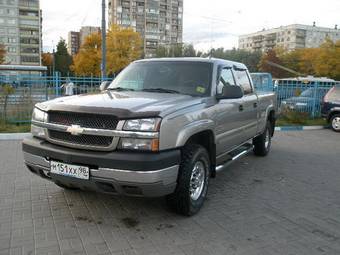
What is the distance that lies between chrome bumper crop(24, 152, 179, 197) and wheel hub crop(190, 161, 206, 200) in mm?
520

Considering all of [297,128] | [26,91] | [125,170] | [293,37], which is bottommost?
[297,128]

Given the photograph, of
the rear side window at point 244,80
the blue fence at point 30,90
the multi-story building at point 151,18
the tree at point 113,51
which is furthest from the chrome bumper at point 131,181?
→ the multi-story building at point 151,18

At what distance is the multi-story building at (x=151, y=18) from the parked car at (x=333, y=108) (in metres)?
81.0

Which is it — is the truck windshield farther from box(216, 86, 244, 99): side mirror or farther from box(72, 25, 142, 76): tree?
box(72, 25, 142, 76): tree

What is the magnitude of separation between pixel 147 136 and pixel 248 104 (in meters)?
3.07

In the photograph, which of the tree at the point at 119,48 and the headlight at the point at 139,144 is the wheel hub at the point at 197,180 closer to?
the headlight at the point at 139,144

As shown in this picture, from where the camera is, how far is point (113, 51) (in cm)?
4238

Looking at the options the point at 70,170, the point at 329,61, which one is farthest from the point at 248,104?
the point at 329,61

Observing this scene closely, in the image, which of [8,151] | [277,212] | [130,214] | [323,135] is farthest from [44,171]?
[323,135]

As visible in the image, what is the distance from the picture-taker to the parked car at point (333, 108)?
12.5 metres

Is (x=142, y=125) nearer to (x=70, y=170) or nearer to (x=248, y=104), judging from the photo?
(x=70, y=170)

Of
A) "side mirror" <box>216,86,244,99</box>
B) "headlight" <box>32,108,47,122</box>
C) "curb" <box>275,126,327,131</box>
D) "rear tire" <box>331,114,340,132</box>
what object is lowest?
"curb" <box>275,126,327,131</box>

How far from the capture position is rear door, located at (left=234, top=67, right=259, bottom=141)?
19.5 feet

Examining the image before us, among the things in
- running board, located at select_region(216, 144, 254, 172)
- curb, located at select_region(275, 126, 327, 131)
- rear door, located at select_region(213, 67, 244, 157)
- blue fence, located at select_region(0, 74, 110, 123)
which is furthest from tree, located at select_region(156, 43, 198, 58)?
rear door, located at select_region(213, 67, 244, 157)
